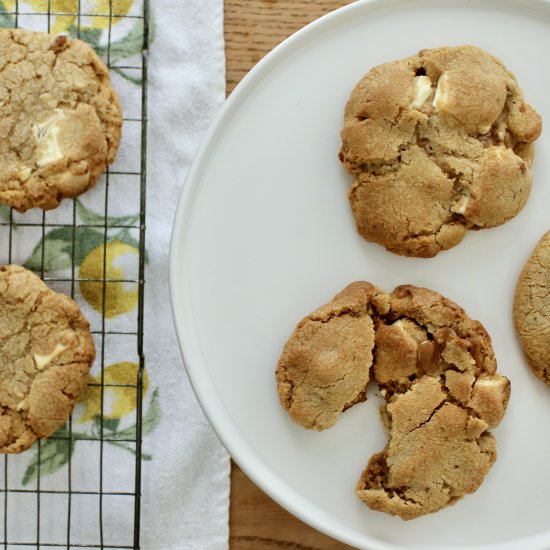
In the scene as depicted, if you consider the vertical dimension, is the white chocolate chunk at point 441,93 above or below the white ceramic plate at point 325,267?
above

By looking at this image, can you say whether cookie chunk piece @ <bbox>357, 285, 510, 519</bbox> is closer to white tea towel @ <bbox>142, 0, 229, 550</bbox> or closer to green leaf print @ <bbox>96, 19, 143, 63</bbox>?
white tea towel @ <bbox>142, 0, 229, 550</bbox>

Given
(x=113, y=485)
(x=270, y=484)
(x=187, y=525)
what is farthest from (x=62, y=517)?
(x=270, y=484)

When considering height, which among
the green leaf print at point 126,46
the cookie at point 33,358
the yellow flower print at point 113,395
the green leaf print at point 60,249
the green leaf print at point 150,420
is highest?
the green leaf print at point 126,46

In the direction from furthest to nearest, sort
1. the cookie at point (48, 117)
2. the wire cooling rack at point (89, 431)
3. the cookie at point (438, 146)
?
1. the wire cooling rack at point (89, 431)
2. the cookie at point (48, 117)
3. the cookie at point (438, 146)

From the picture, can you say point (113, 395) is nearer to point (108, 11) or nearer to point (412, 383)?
point (412, 383)

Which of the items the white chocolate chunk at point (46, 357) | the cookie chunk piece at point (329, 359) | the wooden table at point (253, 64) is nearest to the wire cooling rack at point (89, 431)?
the white chocolate chunk at point (46, 357)

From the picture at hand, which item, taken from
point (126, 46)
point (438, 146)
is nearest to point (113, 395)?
point (126, 46)

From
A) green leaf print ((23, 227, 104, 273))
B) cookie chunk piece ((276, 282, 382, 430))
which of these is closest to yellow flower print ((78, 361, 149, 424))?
green leaf print ((23, 227, 104, 273))

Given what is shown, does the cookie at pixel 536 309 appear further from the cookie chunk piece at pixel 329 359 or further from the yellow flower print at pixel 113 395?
the yellow flower print at pixel 113 395

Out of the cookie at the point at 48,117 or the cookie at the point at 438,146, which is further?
the cookie at the point at 48,117
